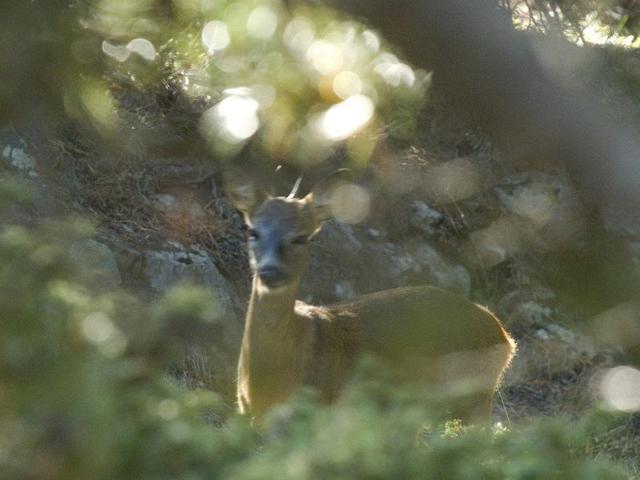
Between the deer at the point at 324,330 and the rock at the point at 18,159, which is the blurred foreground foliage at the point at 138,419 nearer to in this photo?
the deer at the point at 324,330

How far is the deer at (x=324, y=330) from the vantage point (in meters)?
6.97

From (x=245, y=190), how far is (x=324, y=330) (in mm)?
1094

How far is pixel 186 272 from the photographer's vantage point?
9.57 m

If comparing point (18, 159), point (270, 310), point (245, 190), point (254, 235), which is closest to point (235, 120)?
point (270, 310)

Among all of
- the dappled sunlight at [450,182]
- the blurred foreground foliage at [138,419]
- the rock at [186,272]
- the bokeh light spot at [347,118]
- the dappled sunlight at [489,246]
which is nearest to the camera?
the blurred foreground foliage at [138,419]

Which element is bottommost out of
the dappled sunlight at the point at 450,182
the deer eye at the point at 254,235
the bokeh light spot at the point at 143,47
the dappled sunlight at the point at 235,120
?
the dappled sunlight at the point at 450,182

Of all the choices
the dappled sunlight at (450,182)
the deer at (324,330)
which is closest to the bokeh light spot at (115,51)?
the deer at (324,330)

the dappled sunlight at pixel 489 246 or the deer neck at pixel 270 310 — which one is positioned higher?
the deer neck at pixel 270 310

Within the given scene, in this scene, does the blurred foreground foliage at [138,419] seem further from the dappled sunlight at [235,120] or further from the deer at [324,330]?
the deer at [324,330]

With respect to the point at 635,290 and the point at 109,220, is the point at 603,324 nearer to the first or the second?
the point at 635,290

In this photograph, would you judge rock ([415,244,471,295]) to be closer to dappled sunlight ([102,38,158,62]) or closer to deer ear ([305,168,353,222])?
deer ear ([305,168,353,222])

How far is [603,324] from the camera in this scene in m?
2.66

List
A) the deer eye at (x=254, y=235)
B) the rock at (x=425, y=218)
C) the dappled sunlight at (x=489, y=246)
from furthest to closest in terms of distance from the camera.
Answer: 1. the rock at (x=425, y=218)
2. the dappled sunlight at (x=489, y=246)
3. the deer eye at (x=254, y=235)

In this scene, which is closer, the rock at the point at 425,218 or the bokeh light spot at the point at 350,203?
the bokeh light spot at the point at 350,203
